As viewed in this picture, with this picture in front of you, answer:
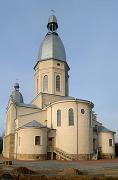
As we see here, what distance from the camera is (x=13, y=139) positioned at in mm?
42344

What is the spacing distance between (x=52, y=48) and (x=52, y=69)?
4309 millimetres

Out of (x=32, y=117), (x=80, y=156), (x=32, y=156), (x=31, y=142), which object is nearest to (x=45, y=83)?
(x=32, y=117)

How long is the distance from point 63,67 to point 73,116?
12.1 metres

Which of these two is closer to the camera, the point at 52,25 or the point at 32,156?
the point at 32,156

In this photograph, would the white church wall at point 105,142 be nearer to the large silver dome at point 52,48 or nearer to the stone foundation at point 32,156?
the stone foundation at point 32,156

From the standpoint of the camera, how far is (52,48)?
4781 centimetres

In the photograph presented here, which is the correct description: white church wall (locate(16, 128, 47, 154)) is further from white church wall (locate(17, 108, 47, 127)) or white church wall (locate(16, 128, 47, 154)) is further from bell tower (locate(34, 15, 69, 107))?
bell tower (locate(34, 15, 69, 107))

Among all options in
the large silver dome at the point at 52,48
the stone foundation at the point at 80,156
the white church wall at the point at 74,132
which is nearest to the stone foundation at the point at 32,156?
the white church wall at the point at 74,132

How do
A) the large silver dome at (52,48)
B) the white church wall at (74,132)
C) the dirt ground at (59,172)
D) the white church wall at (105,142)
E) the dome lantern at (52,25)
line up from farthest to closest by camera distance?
the dome lantern at (52,25)
the large silver dome at (52,48)
the white church wall at (105,142)
the white church wall at (74,132)
the dirt ground at (59,172)

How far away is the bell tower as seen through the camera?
45594 millimetres

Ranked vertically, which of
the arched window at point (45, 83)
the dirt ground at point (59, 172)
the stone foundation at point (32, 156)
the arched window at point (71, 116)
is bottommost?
the stone foundation at point (32, 156)

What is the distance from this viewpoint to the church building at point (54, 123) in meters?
37.0

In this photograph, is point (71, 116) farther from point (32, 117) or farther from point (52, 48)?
point (52, 48)

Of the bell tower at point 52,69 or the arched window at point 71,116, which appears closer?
the arched window at point 71,116
